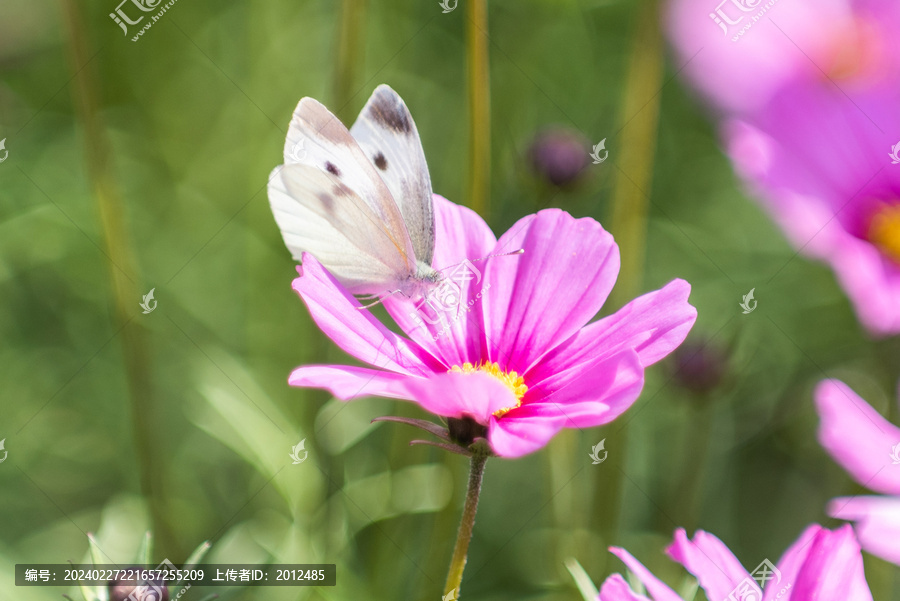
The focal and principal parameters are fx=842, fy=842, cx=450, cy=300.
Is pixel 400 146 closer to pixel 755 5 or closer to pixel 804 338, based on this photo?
pixel 755 5

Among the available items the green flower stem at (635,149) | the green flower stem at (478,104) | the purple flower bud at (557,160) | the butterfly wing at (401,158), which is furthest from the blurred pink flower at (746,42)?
the butterfly wing at (401,158)

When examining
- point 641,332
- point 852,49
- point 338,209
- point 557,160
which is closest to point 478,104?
point 557,160

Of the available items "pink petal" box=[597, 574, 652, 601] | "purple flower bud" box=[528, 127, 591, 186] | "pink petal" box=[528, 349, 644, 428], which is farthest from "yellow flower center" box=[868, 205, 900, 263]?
"pink petal" box=[597, 574, 652, 601]

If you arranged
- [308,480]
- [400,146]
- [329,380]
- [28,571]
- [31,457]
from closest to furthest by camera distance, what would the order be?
[329,380], [400,146], [28,571], [308,480], [31,457]

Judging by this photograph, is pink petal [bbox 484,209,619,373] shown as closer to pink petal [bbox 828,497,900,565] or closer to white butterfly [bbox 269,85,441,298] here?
white butterfly [bbox 269,85,441,298]

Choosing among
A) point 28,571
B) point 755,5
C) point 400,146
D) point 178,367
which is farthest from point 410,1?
point 28,571

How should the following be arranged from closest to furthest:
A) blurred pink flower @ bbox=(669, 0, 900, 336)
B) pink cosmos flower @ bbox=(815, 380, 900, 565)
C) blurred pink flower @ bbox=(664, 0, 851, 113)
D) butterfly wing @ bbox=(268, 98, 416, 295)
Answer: pink cosmos flower @ bbox=(815, 380, 900, 565) → butterfly wing @ bbox=(268, 98, 416, 295) → blurred pink flower @ bbox=(669, 0, 900, 336) → blurred pink flower @ bbox=(664, 0, 851, 113)
